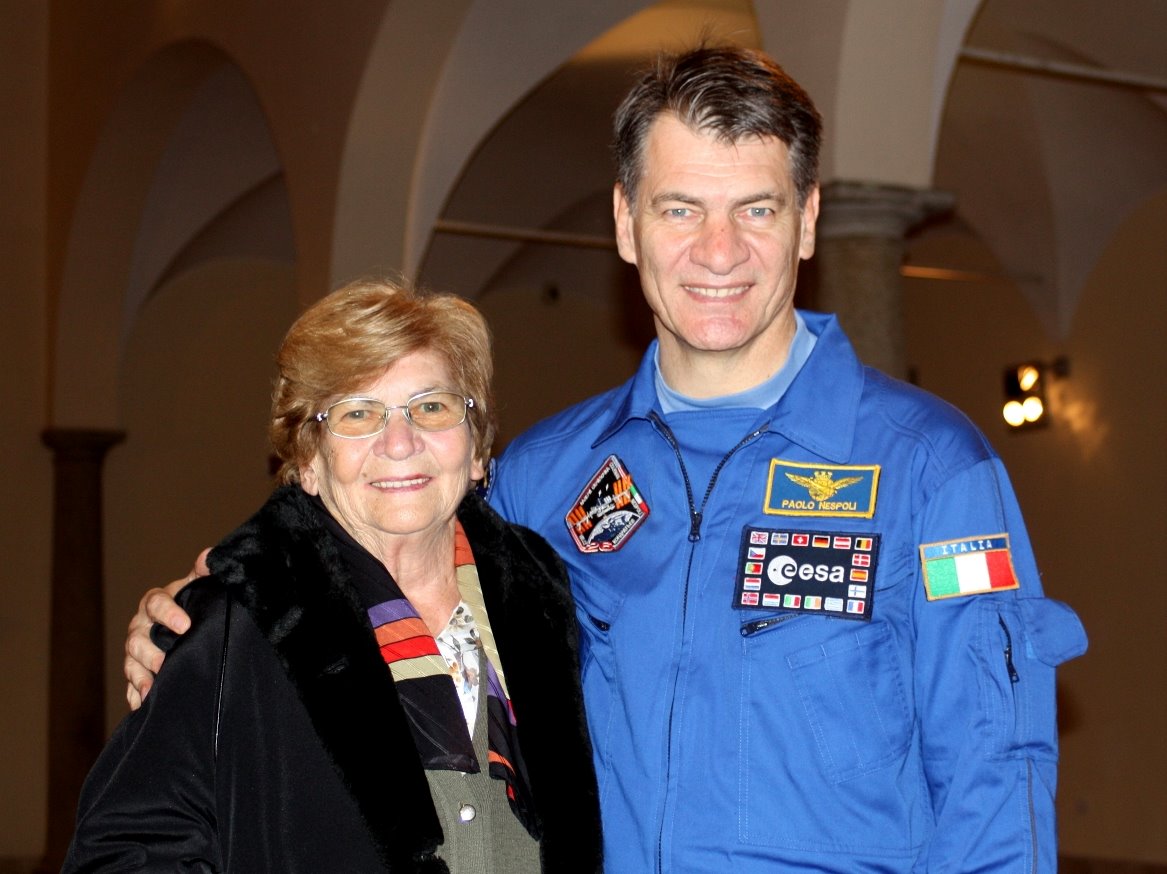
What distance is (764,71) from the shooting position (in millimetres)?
2359

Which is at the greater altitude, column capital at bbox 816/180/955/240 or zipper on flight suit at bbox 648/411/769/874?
column capital at bbox 816/180/955/240

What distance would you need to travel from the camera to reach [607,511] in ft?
8.48

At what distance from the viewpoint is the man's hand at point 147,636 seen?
2203mm

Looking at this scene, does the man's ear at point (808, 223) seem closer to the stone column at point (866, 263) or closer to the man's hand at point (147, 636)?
the man's hand at point (147, 636)

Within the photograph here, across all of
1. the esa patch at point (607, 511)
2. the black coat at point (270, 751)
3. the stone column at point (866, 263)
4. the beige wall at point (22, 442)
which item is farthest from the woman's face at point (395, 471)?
the beige wall at point (22, 442)

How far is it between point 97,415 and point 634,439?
10719 mm

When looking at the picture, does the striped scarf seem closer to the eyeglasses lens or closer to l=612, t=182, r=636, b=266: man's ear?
the eyeglasses lens

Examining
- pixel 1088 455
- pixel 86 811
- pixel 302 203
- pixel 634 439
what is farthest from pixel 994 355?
pixel 86 811

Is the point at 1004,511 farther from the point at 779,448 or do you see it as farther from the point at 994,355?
the point at 994,355

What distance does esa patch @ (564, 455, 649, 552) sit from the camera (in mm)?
2529

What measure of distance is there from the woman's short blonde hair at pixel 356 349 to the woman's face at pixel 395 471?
0.9 inches

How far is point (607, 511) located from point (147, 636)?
2.60 ft

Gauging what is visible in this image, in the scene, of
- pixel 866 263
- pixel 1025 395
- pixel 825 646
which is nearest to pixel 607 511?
pixel 825 646

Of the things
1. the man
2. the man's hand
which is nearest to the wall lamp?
the man
